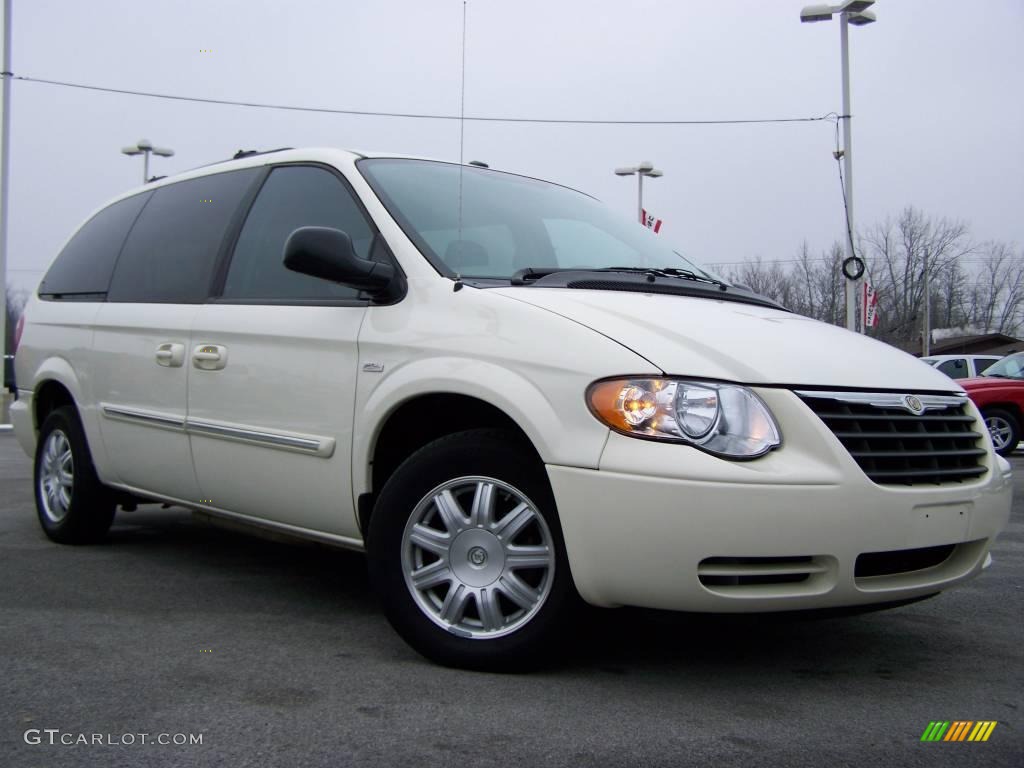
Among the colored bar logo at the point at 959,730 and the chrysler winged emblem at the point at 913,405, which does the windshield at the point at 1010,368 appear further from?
the colored bar logo at the point at 959,730

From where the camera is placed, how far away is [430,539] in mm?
3129

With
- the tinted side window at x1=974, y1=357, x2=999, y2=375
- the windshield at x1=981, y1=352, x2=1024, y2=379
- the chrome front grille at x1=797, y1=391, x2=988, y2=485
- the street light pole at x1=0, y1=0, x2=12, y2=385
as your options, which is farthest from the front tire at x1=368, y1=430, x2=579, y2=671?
the tinted side window at x1=974, y1=357, x2=999, y2=375

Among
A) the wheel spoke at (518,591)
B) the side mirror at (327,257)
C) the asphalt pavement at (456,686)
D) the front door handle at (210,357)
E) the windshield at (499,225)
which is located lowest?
the asphalt pavement at (456,686)

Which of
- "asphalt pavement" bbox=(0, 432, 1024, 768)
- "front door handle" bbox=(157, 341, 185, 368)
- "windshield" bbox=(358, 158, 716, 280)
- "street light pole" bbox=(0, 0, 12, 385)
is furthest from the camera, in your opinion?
"street light pole" bbox=(0, 0, 12, 385)

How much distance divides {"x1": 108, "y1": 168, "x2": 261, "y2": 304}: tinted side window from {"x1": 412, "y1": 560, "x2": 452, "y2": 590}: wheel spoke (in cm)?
178

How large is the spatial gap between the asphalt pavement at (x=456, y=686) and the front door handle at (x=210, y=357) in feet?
3.01

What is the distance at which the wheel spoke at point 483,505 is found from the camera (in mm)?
3027

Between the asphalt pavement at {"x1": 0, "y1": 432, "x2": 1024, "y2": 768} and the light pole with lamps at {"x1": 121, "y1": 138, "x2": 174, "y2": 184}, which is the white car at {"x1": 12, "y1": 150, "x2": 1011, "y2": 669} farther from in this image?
the light pole with lamps at {"x1": 121, "y1": 138, "x2": 174, "y2": 184}

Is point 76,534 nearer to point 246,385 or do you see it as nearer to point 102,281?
point 102,281

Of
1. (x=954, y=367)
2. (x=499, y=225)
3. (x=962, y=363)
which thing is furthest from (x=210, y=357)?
(x=962, y=363)

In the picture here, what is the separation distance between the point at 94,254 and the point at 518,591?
3463 millimetres

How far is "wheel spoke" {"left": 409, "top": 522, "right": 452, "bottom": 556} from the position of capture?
10.2 ft

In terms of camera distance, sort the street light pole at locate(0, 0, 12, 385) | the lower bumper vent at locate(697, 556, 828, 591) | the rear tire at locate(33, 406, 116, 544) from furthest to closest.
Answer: the street light pole at locate(0, 0, 12, 385) < the rear tire at locate(33, 406, 116, 544) < the lower bumper vent at locate(697, 556, 828, 591)

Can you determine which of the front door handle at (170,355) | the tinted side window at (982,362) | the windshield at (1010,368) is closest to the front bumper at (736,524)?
the front door handle at (170,355)
